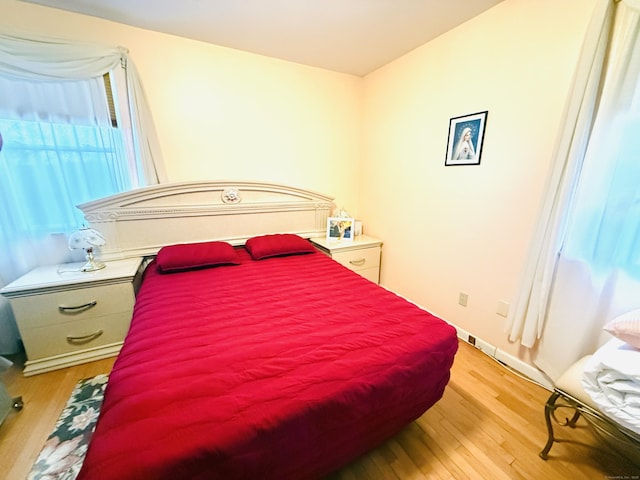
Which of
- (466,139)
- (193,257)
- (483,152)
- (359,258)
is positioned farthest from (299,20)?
(359,258)

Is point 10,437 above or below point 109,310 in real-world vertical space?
below

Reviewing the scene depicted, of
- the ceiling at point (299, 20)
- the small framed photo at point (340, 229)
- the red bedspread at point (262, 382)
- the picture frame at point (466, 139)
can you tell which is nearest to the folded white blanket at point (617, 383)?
→ the red bedspread at point (262, 382)

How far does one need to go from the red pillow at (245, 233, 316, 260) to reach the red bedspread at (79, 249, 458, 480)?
67 centimetres

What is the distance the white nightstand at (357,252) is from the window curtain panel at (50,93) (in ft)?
5.30

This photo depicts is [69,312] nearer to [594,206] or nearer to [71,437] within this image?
[71,437]

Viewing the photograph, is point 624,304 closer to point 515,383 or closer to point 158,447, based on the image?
point 515,383

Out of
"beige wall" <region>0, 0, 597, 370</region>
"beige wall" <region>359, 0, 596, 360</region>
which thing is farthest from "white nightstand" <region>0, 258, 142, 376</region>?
"beige wall" <region>359, 0, 596, 360</region>

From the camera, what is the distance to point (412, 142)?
2324mm

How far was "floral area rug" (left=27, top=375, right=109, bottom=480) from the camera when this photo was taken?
3.73 ft

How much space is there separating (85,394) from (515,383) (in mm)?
2716

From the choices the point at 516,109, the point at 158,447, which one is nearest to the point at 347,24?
the point at 516,109

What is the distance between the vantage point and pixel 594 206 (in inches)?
49.7

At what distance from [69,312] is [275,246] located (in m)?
1.45

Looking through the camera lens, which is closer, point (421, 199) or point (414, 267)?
point (421, 199)
